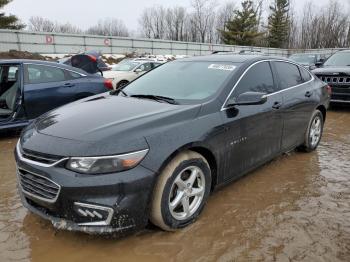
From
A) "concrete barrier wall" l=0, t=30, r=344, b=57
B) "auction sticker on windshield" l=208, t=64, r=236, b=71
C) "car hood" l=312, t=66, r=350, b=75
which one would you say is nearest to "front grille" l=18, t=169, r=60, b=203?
"auction sticker on windshield" l=208, t=64, r=236, b=71

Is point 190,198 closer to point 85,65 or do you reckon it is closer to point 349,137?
point 349,137

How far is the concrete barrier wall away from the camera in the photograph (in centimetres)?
2819

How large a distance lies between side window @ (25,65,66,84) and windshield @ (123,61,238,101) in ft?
9.45

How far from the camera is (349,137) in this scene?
704 cm

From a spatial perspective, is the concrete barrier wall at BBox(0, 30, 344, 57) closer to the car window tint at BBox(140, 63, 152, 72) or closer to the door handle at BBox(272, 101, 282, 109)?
the car window tint at BBox(140, 63, 152, 72)

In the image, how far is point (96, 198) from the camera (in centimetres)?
280

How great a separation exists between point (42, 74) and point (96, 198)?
4750mm

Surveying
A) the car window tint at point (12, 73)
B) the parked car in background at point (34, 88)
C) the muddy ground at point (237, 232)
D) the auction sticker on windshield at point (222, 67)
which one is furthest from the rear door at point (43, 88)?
the auction sticker on windshield at point (222, 67)

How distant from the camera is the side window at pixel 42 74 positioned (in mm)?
6719

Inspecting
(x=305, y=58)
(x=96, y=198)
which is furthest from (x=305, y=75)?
(x=305, y=58)

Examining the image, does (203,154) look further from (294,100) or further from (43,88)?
(43,88)

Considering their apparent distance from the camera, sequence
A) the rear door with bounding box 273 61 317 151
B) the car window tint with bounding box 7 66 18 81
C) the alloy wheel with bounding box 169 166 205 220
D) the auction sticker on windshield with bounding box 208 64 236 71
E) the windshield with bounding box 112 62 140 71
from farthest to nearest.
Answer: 1. the windshield with bounding box 112 62 140 71
2. the car window tint with bounding box 7 66 18 81
3. the rear door with bounding box 273 61 317 151
4. the auction sticker on windshield with bounding box 208 64 236 71
5. the alloy wheel with bounding box 169 166 205 220

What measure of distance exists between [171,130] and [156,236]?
938 mm

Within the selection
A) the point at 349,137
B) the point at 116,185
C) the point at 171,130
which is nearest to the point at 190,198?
the point at 171,130
